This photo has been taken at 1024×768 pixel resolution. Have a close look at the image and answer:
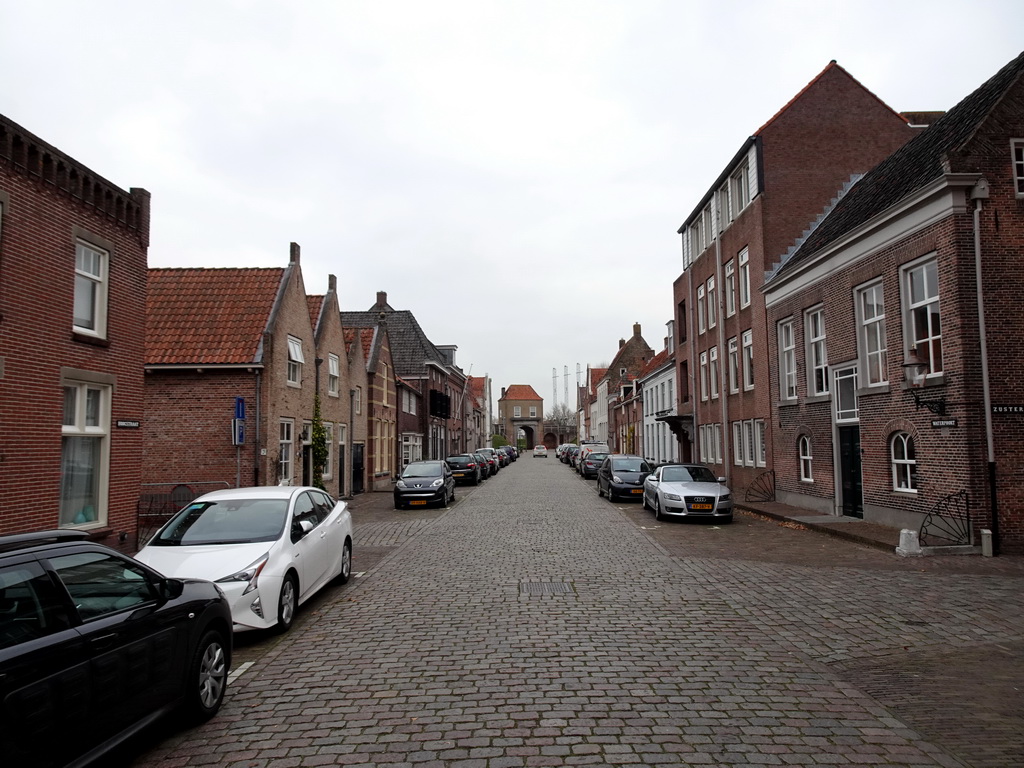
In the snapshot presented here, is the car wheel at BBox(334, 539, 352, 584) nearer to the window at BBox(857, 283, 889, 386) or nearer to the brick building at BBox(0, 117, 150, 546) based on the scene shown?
the brick building at BBox(0, 117, 150, 546)

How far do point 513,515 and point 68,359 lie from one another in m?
11.9

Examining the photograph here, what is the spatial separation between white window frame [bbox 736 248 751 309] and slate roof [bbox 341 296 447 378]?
24286 millimetres

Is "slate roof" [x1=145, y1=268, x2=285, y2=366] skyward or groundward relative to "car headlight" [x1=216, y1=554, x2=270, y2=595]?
skyward

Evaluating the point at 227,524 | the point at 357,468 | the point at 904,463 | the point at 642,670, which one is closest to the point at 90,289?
the point at 227,524

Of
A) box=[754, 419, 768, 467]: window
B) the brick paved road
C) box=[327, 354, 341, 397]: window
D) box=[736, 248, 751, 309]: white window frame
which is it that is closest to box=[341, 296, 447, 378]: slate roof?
box=[327, 354, 341, 397]: window

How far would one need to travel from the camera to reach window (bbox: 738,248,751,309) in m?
25.4

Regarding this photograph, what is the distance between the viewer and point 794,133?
2389cm

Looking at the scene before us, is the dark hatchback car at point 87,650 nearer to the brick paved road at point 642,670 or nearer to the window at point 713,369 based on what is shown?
the brick paved road at point 642,670

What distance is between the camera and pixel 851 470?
17719 mm

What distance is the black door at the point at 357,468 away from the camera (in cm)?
2980

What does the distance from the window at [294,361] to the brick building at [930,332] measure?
1477 centimetres

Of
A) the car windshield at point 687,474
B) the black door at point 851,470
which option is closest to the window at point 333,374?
the car windshield at point 687,474

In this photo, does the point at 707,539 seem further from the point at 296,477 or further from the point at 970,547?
the point at 296,477

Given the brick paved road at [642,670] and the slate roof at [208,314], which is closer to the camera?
the brick paved road at [642,670]
